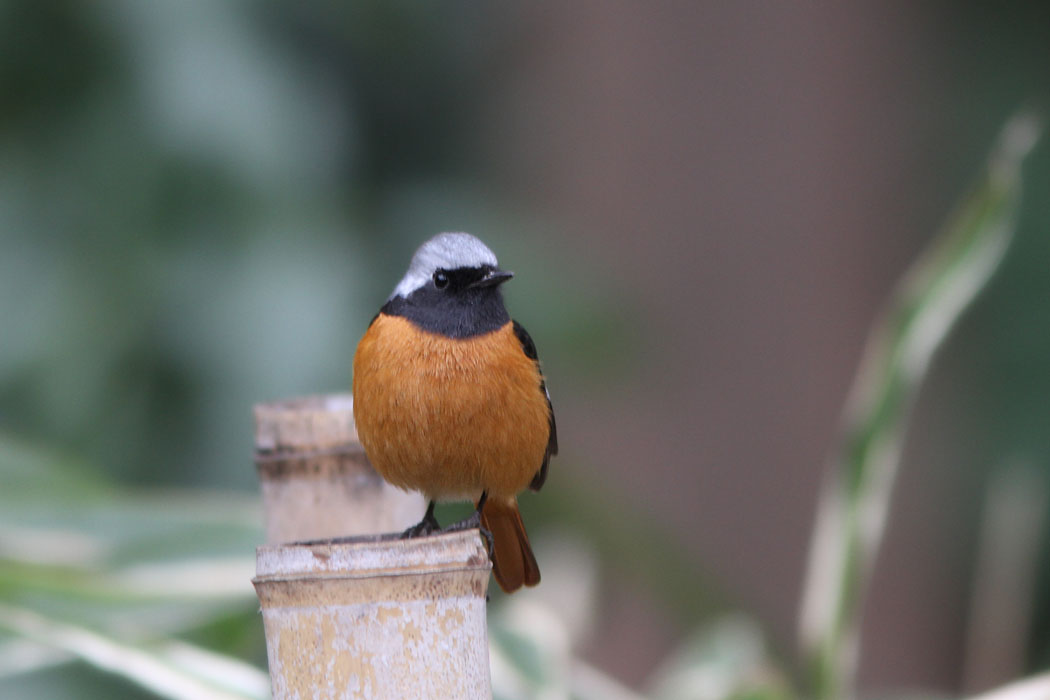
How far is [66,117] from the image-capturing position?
9.73 feet

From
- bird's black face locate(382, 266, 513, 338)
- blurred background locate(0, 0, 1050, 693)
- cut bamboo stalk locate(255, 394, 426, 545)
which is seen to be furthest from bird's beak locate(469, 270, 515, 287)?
blurred background locate(0, 0, 1050, 693)

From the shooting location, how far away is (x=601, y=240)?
4777 millimetres

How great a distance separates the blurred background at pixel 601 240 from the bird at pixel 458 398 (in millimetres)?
1172

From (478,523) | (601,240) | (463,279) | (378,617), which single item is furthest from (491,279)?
(601,240)

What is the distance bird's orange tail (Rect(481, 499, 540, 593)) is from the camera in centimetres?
159

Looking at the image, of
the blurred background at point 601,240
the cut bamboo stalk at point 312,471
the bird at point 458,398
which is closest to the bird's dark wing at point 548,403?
the bird at point 458,398

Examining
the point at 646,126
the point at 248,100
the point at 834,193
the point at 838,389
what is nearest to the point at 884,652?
the point at 838,389

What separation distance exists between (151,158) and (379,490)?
1752 millimetres

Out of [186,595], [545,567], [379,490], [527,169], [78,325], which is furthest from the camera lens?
[527,169]

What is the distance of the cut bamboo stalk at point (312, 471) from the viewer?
1.33 m

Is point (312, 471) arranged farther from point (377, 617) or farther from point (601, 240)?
point (601, 240)

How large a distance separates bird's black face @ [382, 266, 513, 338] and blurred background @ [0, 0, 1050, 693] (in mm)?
1172

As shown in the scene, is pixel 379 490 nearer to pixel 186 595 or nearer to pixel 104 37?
pixel 186 595

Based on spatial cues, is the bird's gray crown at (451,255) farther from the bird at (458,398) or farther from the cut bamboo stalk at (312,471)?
the cut bamboo stalk at (312,471)
